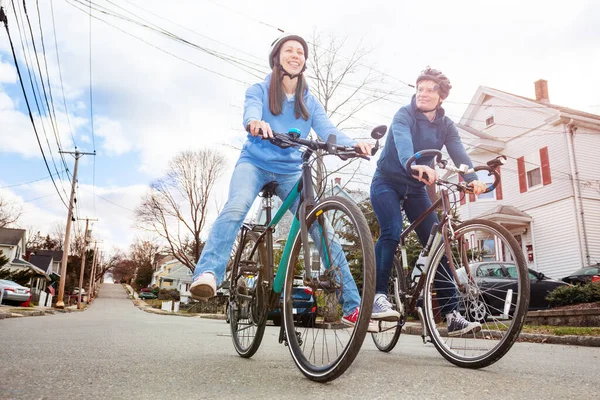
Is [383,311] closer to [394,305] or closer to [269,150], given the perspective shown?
[394,305]

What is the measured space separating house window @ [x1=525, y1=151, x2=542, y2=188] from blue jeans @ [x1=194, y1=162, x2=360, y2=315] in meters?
19.8

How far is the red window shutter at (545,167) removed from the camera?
20.4m

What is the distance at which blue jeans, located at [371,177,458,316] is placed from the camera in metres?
3.41

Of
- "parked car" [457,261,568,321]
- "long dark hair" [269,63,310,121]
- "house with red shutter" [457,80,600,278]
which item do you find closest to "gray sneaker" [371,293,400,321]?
"parked car" [457,261,568,321]

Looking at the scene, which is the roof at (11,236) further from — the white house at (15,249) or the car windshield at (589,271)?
the car windshield at (589,271)

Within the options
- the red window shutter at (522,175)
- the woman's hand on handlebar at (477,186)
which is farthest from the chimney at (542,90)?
the woman's hand on handlebar at (477,186)

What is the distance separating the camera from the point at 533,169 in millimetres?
21266

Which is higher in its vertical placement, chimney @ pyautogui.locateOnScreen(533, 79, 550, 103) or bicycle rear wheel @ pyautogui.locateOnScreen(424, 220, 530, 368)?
chimney @ pyautogui.locateOnScreen(533, 79, 550, 103)

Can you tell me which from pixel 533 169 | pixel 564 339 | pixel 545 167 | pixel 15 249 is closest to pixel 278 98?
pixel 564 339

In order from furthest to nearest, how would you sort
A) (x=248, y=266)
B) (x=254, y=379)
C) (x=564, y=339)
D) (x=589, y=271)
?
(x=589, y=271), (x=564, y=339), (x=248, y=266), (x=254, y=379)

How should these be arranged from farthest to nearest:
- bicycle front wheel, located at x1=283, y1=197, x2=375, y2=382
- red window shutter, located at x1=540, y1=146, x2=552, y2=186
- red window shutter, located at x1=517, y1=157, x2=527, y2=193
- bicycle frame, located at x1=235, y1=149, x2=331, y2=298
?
Answer: red window shutter, located at x1=517, y1=157, x2=527, y2=193 → red window shutter, located at x1=540, y1=146, x2=552, y2=186 → bicycle frame, located at x1=235, y1=149, x2=331, y2=298 → bicycle front wheel, located at x1=283, y1=197, x2=375, y2=382

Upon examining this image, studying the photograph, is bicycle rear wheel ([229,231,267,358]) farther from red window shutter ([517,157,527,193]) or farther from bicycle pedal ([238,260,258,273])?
red window shutter ([517,157,527,193])

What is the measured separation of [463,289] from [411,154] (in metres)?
1.00

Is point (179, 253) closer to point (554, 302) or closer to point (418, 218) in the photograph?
point (554, 302)
